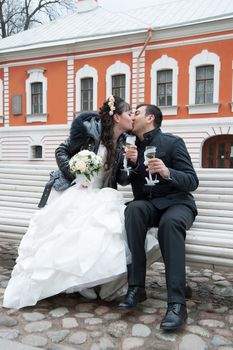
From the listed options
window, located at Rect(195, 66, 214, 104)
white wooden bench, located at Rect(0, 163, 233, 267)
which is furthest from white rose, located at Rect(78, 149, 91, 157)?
window, located at Rect(195, 66, 214, 104)

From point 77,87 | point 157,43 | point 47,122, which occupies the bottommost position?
point 47,122

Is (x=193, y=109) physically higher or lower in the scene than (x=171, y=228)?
higher

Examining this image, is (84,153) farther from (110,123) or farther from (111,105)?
(111,105)

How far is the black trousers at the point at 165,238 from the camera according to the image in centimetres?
250

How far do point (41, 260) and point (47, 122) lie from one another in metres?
18.2

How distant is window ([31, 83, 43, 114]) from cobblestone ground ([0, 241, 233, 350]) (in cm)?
1852

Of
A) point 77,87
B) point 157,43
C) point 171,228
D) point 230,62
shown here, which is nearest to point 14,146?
point 77,87

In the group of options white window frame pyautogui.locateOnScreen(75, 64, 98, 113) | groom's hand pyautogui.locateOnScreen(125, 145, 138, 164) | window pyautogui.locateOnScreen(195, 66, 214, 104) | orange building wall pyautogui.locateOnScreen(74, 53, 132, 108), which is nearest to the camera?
groom's hand pyautogui.locateOnScreen(125, 145, 138, 164)

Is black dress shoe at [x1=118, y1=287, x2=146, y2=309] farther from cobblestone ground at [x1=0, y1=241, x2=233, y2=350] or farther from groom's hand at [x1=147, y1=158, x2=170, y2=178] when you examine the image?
groom's hand at [x1=147, y1=158, x2=170, y2=178]

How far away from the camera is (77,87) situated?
19.7 m

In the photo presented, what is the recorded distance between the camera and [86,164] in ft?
10.3

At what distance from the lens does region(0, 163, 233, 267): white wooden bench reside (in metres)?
2.71

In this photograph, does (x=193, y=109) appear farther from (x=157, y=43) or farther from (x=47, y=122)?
(x=47, y=122)

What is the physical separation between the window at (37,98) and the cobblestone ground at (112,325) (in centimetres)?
1852
